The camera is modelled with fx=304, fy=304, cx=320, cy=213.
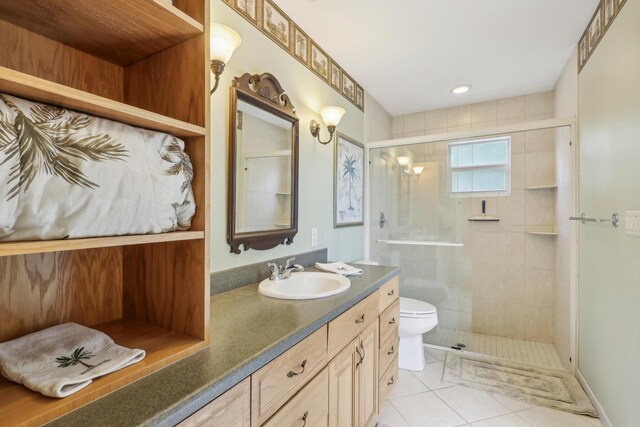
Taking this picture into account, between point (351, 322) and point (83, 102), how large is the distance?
1135 mm

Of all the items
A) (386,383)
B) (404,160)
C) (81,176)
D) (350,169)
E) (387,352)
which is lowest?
(386,383)

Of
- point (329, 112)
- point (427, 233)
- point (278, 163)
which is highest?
point (329, 112)

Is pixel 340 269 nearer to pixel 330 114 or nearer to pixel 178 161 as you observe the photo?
pixel 330 114

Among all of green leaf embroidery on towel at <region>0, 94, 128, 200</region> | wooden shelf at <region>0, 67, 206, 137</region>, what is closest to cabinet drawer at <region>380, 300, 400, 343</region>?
wooden shelf at <region>0, 67, 206, 137</region>

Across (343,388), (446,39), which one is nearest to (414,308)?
(343,388)

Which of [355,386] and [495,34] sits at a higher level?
[495,34]

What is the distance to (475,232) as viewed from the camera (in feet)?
9.70

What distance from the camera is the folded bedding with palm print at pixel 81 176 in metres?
0.54

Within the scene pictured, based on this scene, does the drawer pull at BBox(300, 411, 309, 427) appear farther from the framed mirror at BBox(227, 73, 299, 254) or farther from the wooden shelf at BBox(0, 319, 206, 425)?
the framed mirror at BBox(227, 73, 299, 254)

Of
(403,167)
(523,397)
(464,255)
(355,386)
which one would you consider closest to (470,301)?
(464,255)

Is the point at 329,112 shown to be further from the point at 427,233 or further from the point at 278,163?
the point at 427,233

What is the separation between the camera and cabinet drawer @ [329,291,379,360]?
116 cm

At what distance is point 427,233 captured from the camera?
9.37 ft

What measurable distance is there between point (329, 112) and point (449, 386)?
6.76 ft
